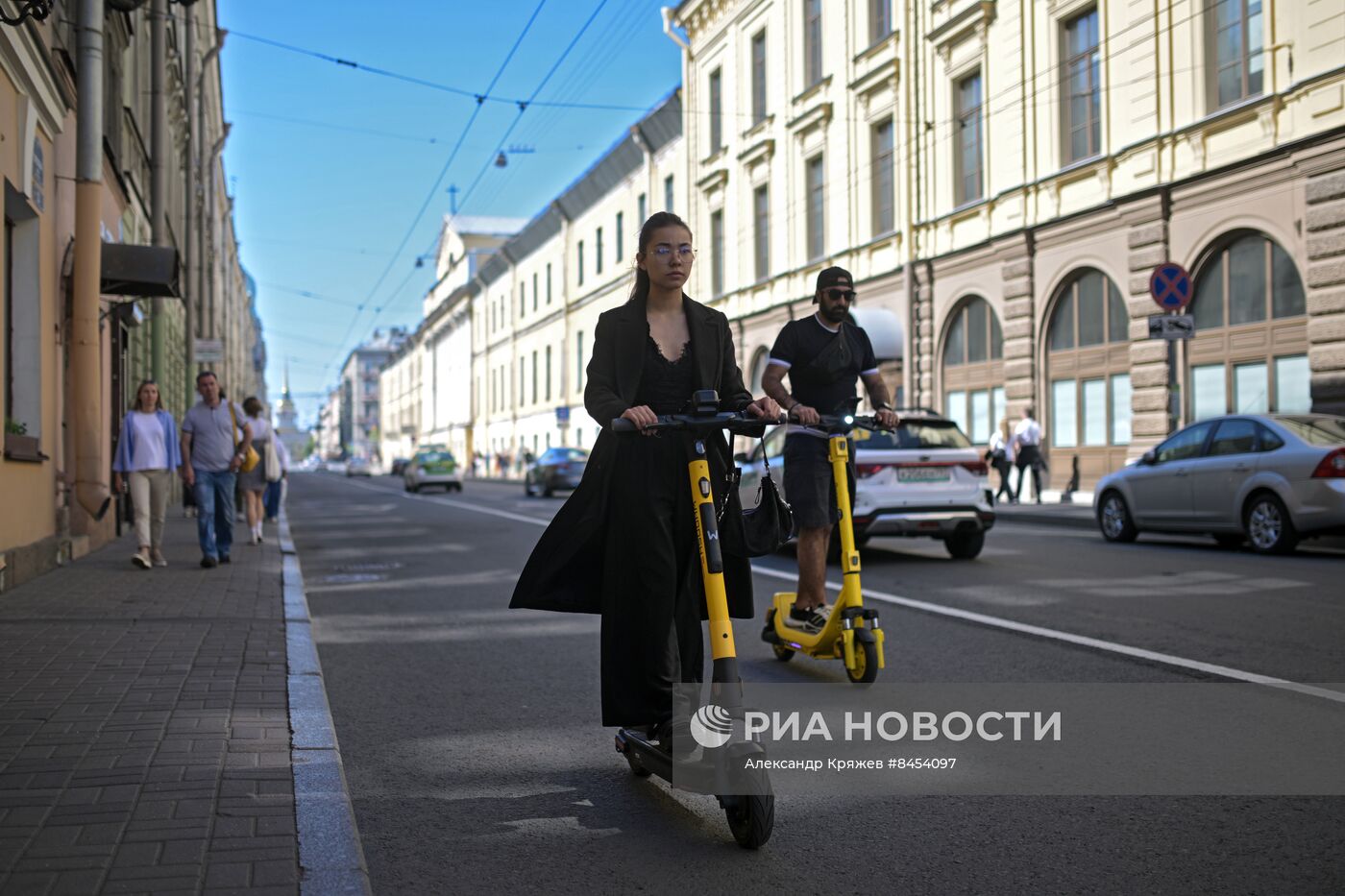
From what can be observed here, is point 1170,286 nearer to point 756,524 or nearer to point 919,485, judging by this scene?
point 919,485

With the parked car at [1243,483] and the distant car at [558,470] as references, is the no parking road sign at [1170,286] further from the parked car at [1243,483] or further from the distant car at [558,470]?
the distant car at [558,470]

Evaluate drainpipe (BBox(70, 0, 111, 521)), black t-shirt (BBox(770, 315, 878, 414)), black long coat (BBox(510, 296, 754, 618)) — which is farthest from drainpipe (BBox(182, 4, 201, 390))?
black long coat (BBox(510, 296, 754, 618))

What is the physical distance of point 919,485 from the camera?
37.6 ft

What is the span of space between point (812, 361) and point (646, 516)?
8.62 ft

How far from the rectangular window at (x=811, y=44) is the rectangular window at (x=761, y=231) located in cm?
388

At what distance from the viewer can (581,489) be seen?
155 inches

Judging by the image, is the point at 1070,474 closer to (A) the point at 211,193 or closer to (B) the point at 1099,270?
(B) the point at 1099,270

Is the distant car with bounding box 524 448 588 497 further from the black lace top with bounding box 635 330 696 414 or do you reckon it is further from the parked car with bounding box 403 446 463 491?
the black lace top with bounding box 635 330 696 414

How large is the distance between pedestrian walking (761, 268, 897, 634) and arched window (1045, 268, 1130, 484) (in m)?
16.3

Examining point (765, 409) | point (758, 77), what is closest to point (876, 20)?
point (758, 77)

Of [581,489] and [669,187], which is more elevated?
[669,187]

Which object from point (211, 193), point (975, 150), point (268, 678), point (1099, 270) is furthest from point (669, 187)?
point (268, 678)

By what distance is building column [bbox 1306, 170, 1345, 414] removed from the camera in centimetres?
1683

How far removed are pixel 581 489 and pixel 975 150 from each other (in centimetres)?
2346
